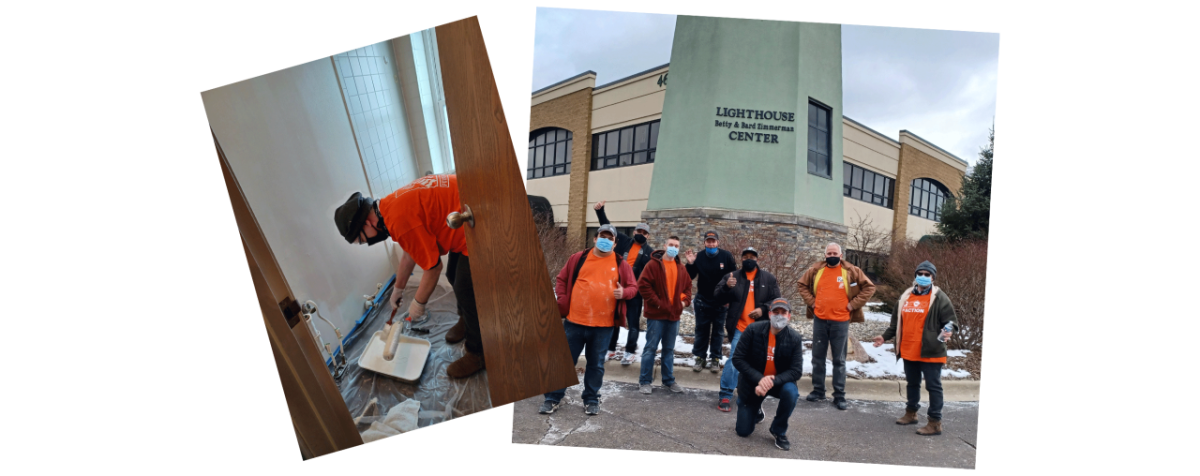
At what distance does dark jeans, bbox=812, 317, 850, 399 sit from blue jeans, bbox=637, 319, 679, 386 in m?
0.93

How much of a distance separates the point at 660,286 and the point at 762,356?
0.80 m

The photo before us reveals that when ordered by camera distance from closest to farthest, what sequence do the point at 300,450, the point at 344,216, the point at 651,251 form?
the point at 344,216, the point at 300,450, the point at 651,251

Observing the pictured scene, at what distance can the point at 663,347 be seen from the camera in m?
4.67

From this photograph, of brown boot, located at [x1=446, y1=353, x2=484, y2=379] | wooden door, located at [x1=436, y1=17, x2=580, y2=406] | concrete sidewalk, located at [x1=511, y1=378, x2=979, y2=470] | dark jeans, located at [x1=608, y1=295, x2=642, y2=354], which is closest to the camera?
wooden door, located at [x1=436, y1=17, x2=580, y2=406]

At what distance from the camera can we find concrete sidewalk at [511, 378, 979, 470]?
4.52 meters

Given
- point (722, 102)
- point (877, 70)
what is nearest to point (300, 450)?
point (722, 102)

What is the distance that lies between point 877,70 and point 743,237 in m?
1.44

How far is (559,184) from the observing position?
4.66 meters

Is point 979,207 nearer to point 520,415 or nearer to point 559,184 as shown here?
point 559,184

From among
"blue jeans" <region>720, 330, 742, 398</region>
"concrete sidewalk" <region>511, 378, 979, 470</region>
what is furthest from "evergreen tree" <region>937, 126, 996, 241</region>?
"blue jeans" <region>720, 330, 742, 398</region>

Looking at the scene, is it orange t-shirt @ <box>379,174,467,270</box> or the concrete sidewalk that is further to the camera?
the concrete sidewalk

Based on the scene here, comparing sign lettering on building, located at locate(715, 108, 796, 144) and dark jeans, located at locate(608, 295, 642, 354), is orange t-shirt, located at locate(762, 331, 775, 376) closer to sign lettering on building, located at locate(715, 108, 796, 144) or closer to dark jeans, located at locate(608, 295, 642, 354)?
dark jeans, located at locate(608, 295, 642, 354)

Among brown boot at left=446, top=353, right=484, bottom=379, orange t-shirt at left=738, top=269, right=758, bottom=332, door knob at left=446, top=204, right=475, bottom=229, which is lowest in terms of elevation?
brown boot at left=446, top=353, right=484, bottom=379

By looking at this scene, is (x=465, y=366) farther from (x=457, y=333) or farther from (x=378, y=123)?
(x=378, y=123)
